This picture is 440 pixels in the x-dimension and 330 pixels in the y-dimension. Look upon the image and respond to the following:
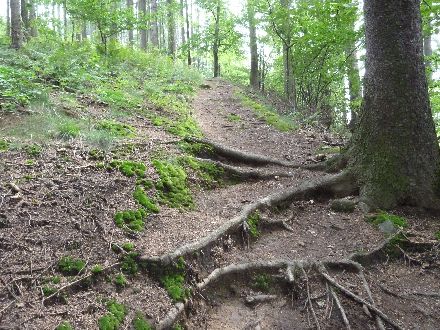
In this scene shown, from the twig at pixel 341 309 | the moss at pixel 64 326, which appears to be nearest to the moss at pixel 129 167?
the moss at pixel 64 326

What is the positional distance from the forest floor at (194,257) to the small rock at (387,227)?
3 centimetres

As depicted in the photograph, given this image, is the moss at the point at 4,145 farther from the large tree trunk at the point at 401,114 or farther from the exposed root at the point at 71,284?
the large tree trunk at the point at 401,114

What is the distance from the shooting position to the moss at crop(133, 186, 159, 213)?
173 inches

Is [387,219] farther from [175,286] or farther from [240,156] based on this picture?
[175,286]

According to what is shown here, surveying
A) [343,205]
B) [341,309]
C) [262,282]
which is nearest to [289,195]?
[343,205]

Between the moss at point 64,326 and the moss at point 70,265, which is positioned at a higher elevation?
the moss at point 70,265

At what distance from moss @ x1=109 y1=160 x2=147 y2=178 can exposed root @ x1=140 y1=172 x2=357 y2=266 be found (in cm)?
141

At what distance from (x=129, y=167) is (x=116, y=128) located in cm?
182

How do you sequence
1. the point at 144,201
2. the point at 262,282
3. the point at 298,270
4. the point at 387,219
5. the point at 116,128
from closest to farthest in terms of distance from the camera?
1. the point at 262,282
2. the point at 298,270
3. the point at 144,201
4. the point at 387,219
5. the point at 116,128

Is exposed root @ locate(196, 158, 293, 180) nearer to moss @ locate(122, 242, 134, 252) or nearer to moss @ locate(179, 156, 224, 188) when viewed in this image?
moss @ locate(179, 156, 224, 188)

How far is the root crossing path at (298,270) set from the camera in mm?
3490

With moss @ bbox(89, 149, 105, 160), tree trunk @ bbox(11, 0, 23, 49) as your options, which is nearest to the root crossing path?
moss @ bbox(89, 149, 105, 160)

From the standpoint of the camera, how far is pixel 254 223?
4.82 m

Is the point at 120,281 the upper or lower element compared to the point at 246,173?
lower
